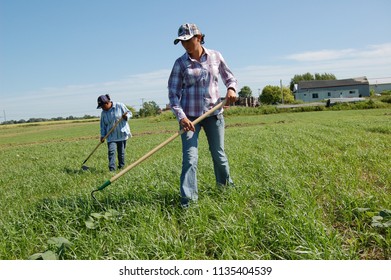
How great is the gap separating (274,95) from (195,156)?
6530 cm

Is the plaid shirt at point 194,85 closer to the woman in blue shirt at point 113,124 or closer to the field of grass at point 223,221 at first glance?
the field of grass at point 223,221

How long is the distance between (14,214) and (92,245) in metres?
1.85

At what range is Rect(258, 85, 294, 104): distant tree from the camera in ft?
217

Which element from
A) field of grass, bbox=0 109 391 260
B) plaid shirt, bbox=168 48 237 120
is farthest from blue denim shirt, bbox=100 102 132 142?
plaid shirt, bbox=168 48 237 120

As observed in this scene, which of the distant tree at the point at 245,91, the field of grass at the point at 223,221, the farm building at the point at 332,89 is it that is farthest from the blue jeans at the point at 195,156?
the distant tree at the point at 245,91

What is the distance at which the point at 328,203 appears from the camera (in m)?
3.63

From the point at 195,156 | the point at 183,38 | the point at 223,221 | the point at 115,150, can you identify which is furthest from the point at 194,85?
the point at 115,150

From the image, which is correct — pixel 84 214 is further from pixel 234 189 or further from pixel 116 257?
pixel 234 189

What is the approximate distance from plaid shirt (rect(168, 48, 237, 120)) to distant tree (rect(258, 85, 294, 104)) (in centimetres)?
6445

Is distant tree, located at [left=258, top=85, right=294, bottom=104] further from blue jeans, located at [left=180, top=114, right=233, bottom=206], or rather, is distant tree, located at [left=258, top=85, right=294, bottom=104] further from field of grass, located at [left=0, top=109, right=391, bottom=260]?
blue jeans, located at [left=180, top=114, right=233, bottom=206]

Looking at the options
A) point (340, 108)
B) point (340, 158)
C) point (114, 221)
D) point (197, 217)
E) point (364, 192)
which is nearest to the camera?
point (197, 217)

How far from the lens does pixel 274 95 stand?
6644 cm

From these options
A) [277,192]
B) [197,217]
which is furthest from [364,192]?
[197,217]

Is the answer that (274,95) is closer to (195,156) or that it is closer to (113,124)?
(113,124)
